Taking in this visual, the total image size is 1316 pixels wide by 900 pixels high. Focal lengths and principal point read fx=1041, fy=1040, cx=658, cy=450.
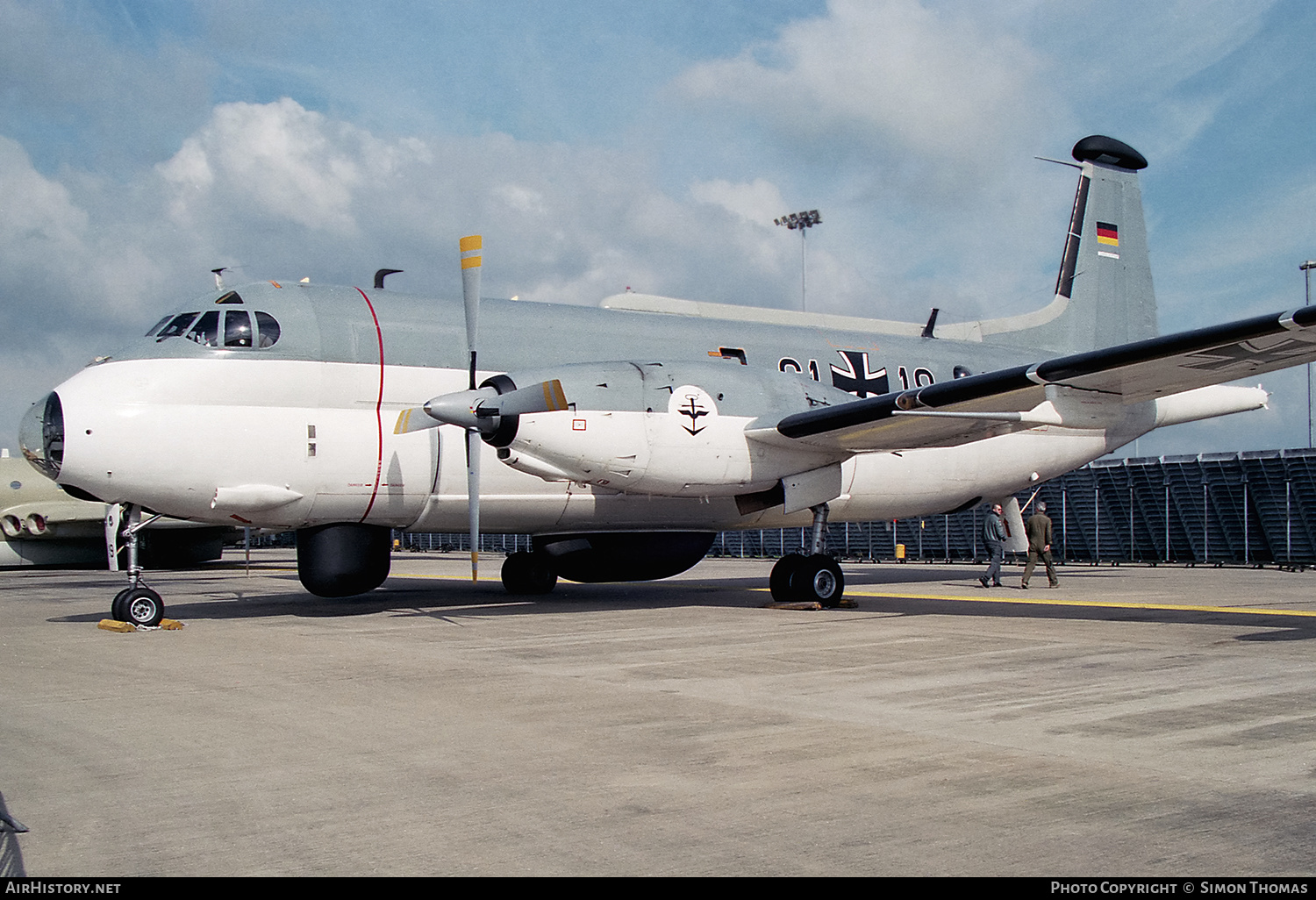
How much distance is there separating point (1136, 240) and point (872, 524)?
1741 cm

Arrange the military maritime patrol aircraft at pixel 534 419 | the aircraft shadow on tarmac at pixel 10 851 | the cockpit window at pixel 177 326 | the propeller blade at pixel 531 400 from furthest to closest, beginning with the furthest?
1. the cockpit window at pixel 177 326
2. the propeller blade at pixel 531 400
3. the military maritime patrol aircraft at pixel 534 419
4. the aircraft shadow on tarmac at pixel 10 851

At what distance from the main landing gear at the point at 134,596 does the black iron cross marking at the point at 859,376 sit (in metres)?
10.6

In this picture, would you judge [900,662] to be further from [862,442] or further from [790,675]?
[862,442]

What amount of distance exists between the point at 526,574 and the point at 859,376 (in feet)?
21.6

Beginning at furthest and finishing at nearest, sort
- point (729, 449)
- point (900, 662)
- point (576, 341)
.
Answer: point (576, 341) < point (729, 449) < point (900, 662)

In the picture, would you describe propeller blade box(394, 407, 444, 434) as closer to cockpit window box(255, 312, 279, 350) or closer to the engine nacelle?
the engine nacelle

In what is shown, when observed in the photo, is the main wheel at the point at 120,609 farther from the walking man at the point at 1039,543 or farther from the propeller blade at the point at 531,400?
the walking man at the point at 1039,543

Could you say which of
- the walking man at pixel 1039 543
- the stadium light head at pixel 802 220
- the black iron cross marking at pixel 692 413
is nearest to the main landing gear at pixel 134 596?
the black iron cross marking at pixel 692 413

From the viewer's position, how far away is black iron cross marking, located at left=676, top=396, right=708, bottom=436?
13.7 m

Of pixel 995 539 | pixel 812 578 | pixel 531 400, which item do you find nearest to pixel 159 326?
pixel 531 400

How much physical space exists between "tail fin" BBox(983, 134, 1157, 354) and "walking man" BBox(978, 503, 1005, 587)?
11.3 ft

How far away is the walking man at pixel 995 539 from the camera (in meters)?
19.8
